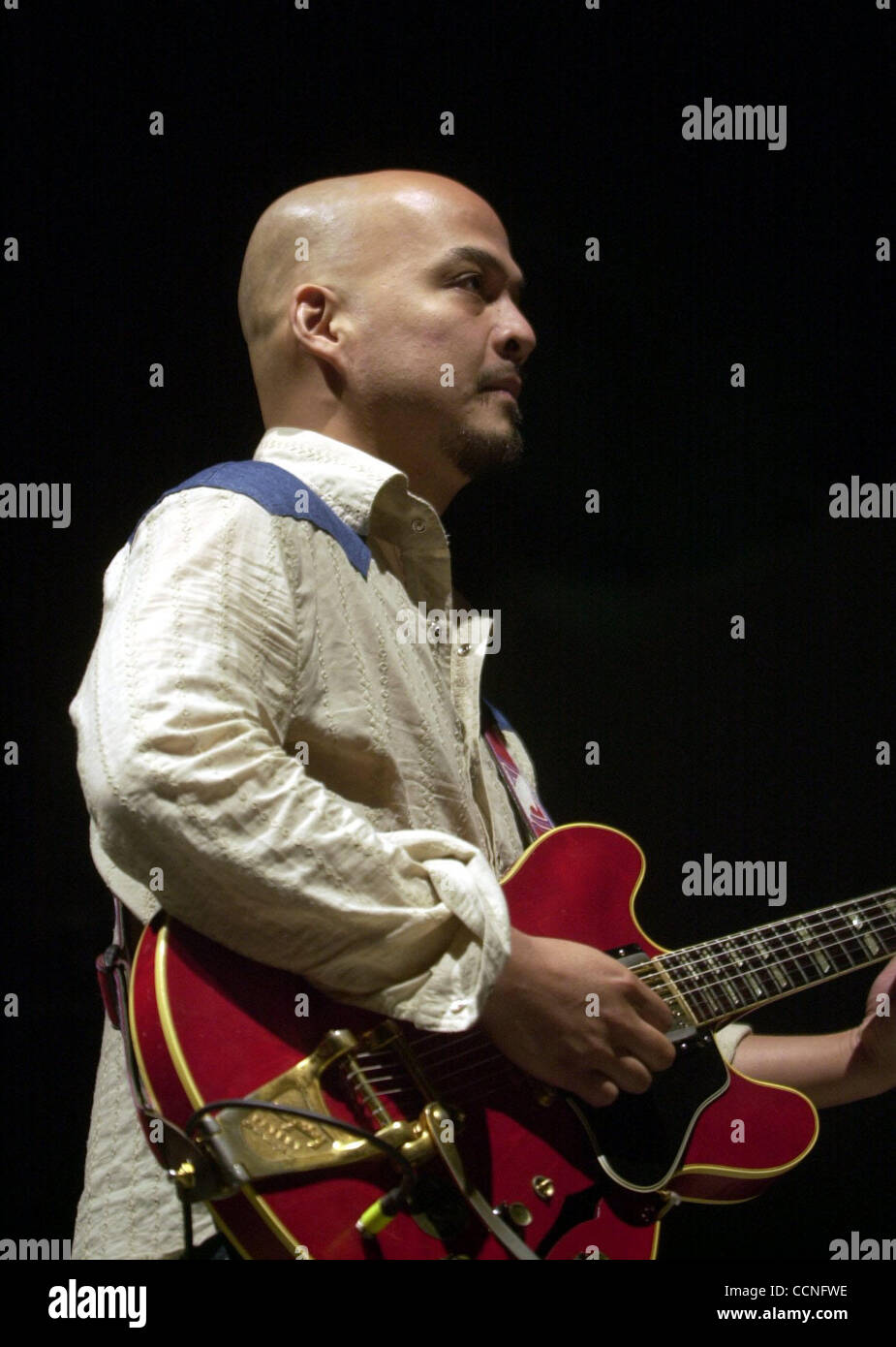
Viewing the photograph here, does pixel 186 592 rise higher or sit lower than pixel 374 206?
lower

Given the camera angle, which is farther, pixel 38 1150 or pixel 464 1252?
pixel 38 1150

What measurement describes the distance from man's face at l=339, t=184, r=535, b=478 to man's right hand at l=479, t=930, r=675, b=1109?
0.65 meters

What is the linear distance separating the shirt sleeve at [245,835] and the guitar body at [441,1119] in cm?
5

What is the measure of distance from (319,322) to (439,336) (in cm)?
15

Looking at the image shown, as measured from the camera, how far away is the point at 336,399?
1.56 metres

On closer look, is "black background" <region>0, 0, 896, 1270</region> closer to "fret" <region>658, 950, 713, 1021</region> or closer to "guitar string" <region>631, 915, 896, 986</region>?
"guitar string" <region>631, 915, 896, 986</region>

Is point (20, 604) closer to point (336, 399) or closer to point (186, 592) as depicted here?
point (336, 399)

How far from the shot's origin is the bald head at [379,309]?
1.55m

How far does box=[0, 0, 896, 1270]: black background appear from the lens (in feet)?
6.04

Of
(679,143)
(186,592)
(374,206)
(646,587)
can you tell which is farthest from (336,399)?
(679,143)

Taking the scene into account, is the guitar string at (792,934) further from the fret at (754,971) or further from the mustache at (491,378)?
the mustache at (491,378)

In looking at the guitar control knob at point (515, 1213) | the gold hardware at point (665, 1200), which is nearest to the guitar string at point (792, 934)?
the gold hardware at point (665, 1200)

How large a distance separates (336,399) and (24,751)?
27.4 inches

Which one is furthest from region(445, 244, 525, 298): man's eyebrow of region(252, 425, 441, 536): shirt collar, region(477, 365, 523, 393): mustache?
region(252, 425, 441, 536): shirt collar
